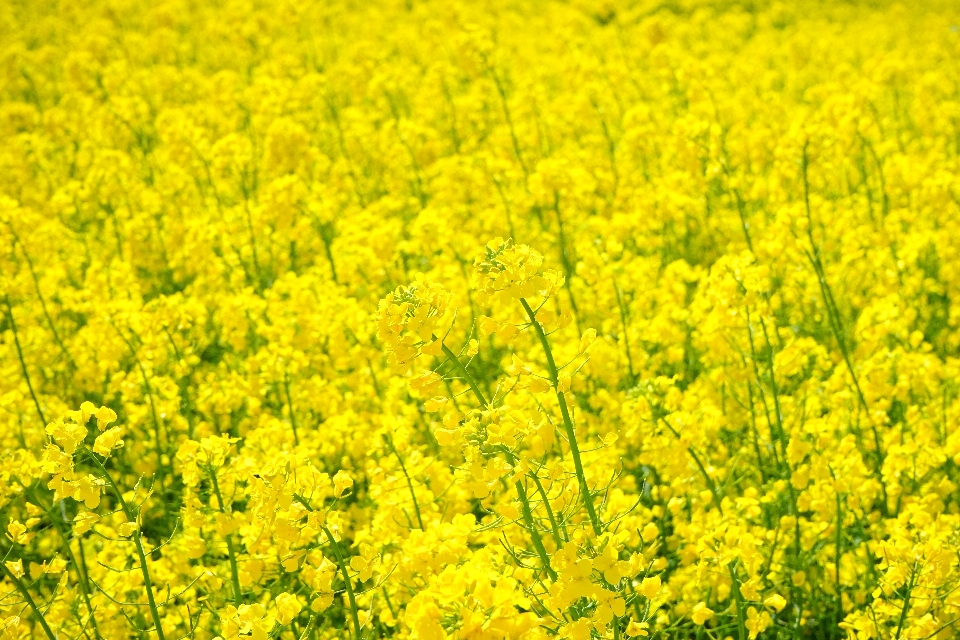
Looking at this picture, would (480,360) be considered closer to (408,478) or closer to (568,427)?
(408,478)

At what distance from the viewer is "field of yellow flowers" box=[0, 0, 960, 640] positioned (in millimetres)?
2041

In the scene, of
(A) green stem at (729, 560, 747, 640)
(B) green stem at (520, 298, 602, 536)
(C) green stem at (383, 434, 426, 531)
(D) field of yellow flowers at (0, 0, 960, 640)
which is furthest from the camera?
(C) green stem at (383, 434, 426, 531)

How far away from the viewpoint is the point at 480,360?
4.38 metres

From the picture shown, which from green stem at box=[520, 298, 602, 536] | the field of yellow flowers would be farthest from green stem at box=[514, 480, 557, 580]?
green stem at box=[520, 298, 602, 536]

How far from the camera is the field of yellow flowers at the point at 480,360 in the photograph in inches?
80.4

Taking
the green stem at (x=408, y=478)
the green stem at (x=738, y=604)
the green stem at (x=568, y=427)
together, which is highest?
the green stem at (x=568, y=427)

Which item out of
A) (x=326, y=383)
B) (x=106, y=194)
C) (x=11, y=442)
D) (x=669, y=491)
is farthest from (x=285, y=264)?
(x=669, y=491)

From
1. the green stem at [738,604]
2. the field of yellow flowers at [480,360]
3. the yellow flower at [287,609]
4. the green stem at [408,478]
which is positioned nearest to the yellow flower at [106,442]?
the field of yellow flowers at [480,360]

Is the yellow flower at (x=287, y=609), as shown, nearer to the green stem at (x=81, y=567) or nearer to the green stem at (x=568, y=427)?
the green stem at (x=568, y=427)

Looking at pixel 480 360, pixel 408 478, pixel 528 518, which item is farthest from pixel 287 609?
pixel 480 360

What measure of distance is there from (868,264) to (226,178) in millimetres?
4245

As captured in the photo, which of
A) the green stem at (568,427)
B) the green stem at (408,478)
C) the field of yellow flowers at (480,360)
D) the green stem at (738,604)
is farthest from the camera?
the green stem at (408,478)

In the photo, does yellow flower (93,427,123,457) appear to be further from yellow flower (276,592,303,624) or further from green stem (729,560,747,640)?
green stem (729,560,747,640)

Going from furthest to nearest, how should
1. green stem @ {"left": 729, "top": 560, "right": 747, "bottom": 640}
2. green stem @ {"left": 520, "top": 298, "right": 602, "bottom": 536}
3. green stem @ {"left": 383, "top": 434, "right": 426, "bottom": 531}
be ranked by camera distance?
1. green stem @ {"left": 383, "top": 434, "right": 426, "bottom": 531}
2. green stem @ {"left": 729, "top": 560, "right": 747, "bottom": 640}
3. green stem @ {"left": 520, "top": 298, "right": 602, "bottom": 536}
